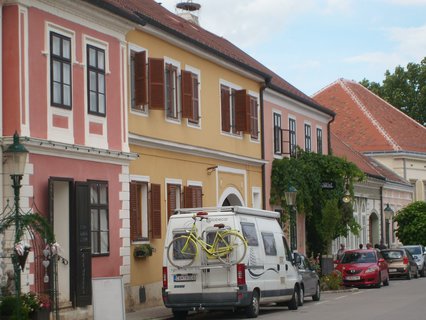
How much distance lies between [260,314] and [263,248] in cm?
195

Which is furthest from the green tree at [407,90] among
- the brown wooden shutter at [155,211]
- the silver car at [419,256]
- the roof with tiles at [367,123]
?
the brown wooden shutter at [155,211]

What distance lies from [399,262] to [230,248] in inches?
950

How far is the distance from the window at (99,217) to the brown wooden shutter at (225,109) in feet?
34.8

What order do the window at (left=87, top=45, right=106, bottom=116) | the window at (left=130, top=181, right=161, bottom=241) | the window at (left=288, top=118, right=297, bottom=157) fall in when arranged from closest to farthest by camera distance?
the window at (left=87, top=45, right=106, bottom=116) → the window at (left=130, top=181, right=161, bottom=241) → the window at (left=288, top=118, right=297, bottom=157)

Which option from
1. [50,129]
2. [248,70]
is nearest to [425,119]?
[248,70]

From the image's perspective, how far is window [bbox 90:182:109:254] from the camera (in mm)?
23391

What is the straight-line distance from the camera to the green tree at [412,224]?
5869 centimetres

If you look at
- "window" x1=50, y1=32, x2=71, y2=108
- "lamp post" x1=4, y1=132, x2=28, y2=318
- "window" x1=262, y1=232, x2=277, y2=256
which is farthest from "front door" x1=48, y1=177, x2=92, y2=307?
"window" x1=262, y1=232, x2=277, y2=256

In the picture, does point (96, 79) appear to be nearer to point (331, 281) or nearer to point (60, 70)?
point (60, 70)

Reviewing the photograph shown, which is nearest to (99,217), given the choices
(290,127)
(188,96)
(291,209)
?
(188,96)

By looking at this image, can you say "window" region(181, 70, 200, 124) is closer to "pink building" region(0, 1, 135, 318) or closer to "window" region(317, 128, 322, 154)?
"pink building" region(0, 1, 135, 318)

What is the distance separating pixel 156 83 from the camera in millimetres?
27312

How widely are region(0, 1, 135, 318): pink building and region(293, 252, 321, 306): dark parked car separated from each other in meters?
5.75

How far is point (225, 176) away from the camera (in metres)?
33.9
